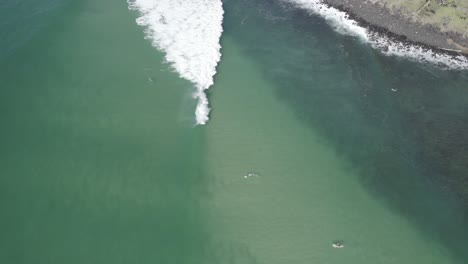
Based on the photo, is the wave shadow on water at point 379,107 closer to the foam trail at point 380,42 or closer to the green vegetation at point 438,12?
the foam trail at point 380,42

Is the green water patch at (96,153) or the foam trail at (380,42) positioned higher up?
the foam trail at (380,42)

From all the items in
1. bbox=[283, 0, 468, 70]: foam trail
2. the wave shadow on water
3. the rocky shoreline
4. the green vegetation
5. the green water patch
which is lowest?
the green water patch

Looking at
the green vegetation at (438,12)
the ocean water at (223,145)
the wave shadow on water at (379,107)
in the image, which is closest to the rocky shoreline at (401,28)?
the green vegetation at (438,12)

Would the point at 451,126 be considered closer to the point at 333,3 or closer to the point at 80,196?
the point at 333,3

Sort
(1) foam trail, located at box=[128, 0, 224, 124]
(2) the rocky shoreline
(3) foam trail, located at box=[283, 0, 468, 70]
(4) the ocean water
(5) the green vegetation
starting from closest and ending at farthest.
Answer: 1. (4) the ocean water
2. (1) foam trail, located at box=[128, 0, 224, 124]
3. (3) foam trail, located at box=[283, 0, 468, 70]
4. (2) the rocky shoreline
5. (5) the green vegetation

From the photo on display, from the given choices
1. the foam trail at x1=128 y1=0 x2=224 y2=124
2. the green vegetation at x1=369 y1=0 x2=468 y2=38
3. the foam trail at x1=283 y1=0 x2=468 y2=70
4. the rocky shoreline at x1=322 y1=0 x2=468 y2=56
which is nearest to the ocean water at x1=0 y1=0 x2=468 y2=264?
the foam trail at x1=128 y1=0 x2=224 y2=124

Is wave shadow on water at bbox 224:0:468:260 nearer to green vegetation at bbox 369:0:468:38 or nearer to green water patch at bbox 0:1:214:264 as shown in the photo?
green vegetation at bbox 369:0:468:38

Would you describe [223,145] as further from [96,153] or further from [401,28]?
[401,28]
